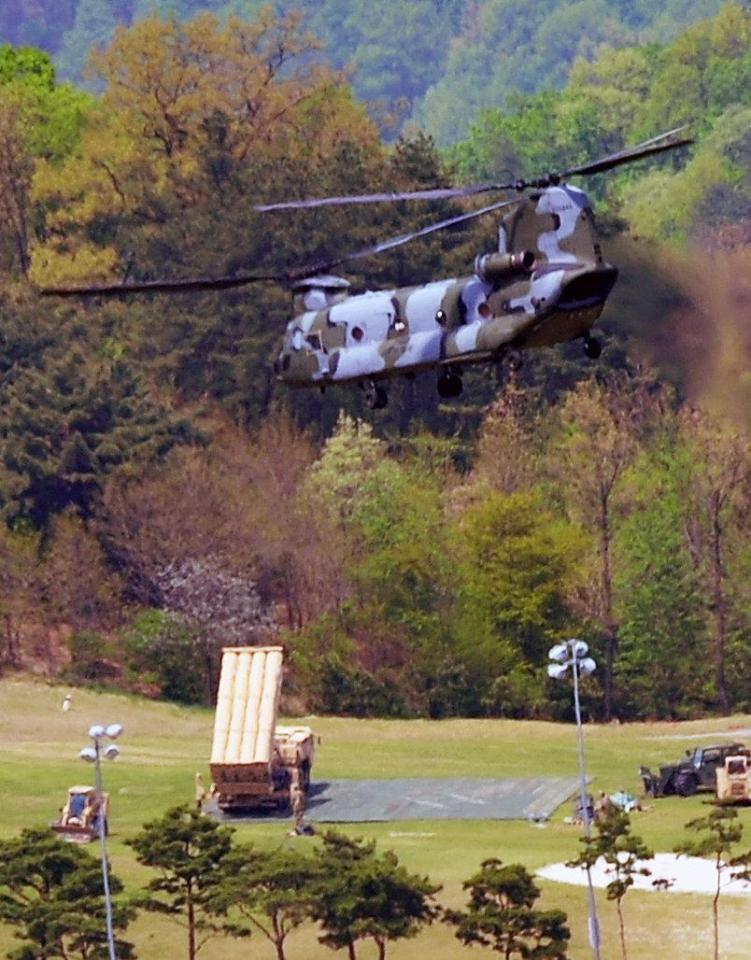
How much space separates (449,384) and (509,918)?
9.83 m

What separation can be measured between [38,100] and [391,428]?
4932 cm

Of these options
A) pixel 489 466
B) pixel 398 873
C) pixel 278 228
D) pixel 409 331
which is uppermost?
pixel 278 228

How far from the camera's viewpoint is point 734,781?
73438 mm

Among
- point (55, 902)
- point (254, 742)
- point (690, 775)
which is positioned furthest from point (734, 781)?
point (55, 902)

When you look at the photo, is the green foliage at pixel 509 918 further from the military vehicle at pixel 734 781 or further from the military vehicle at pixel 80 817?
the military vehicle at pixel 734 781

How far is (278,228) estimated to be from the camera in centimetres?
12600

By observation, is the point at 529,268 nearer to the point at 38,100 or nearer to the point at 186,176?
the point at 186,176

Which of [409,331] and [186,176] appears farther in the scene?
[186,176]

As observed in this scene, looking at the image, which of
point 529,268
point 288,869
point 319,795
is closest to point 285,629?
point 319,795

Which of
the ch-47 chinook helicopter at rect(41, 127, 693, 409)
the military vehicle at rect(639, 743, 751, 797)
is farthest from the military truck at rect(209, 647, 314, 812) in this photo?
the ch-47 chinook helicopter at rect(41, 127, 693, 409)

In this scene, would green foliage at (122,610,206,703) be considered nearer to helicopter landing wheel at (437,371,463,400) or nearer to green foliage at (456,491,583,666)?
green foliage at (456,491,583,666)

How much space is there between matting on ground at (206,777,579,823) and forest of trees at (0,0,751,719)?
19.6 metres

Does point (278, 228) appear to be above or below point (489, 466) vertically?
above

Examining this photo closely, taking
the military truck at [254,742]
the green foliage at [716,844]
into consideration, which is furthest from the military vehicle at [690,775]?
the green foliage at [716,844]
